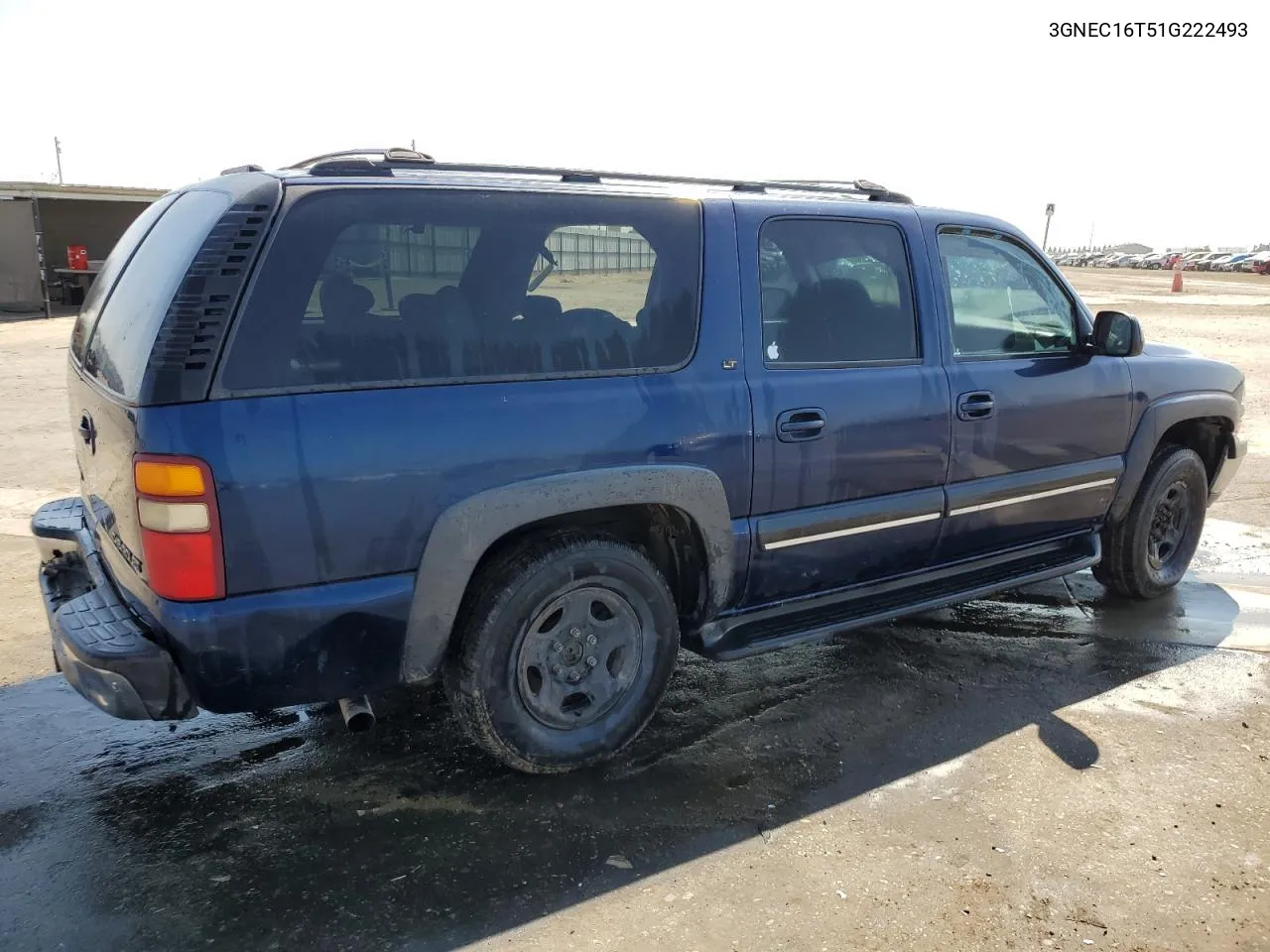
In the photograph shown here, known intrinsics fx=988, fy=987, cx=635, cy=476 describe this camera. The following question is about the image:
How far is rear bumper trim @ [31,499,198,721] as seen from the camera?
2.63m

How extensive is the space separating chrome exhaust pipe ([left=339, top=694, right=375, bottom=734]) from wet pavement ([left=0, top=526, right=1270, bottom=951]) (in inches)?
12.9

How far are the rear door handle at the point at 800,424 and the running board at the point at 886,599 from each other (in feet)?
2.15

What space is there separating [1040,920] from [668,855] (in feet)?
3.36

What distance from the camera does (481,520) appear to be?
9.40 feet

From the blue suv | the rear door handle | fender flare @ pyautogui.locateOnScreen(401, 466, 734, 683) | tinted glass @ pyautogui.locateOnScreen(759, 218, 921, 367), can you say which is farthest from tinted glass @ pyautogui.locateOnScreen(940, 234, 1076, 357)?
fender flare @ pyautogui.locateOnScreen(401, 466, 734, 683)

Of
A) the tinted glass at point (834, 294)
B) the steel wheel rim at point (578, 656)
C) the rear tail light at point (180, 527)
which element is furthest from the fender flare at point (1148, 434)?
the rear tail light at point (180, 527)

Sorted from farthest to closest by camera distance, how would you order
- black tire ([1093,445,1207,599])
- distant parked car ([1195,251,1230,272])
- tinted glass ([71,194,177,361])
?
1. distant parked car ([1195,251,1230,272])
2. black tire ([1093,445,1207,599])
3. tinted glass ([71,194,177,361])

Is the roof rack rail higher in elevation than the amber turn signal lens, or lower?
higher

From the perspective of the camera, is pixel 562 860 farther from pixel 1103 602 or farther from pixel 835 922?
pixel 1103 602

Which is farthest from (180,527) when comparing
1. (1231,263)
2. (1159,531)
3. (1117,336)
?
(1231,263)

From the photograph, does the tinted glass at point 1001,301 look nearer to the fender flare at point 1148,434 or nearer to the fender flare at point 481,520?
the fender flare at point 1148,434

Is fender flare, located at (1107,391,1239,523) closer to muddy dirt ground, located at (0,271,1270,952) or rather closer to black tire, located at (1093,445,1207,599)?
black tire, located at (1093,445,1207,599)

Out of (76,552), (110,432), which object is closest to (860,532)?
(110,432)

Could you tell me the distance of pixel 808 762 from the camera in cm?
343
